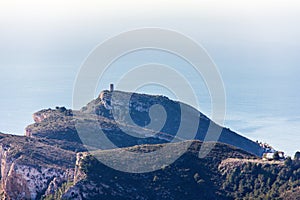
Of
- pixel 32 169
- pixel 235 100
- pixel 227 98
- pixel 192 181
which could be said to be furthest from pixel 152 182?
pixel 227 98

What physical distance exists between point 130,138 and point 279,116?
219 feet

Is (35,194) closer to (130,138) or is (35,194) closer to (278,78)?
(130,138)

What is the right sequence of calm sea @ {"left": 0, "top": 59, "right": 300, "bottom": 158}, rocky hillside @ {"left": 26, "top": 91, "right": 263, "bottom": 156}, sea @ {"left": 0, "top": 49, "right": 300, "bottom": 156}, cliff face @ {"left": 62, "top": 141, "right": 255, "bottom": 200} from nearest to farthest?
cliff face @ {"left": 62, "top": 141, "right": 255, "bottom": 200}, rocky hillside @ {"left": 26, "top": 91, "right": 263, "bottom": 156}, calm sea @ {"left": 0, "top": 59, "right": 300, "bottom": 158}, sea @ {"left": 0, "top": 49, "right": 300, "bottom": 156}

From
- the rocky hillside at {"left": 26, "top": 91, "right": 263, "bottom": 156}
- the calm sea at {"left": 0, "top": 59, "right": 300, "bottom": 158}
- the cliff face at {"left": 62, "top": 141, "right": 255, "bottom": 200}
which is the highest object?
the calm sea at {"left": 0, "top": 59, "right": 300, "bottom": 158}

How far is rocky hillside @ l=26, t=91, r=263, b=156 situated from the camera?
247 feet

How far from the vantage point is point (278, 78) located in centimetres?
19612

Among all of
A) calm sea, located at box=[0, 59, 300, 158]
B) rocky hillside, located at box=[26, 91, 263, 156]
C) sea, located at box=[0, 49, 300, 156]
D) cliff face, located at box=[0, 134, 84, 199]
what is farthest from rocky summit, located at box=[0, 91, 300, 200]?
calm sea, located at box=[0, 59, 300, 158]

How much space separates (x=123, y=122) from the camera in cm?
8319

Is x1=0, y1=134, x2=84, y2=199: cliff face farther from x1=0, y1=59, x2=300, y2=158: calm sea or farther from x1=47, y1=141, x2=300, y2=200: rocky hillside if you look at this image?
x1=0, y1=59, x2=300, y2=158: calm sea

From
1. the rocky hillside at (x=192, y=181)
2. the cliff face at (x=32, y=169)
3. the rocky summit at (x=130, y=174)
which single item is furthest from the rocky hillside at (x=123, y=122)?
the rocky hillside at (x=192, y=181)

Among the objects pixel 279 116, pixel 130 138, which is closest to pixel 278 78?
pixel 279 116

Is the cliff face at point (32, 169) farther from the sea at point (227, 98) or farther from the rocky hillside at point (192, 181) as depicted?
the sea at point (227, 98)

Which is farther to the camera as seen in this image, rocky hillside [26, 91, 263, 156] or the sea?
the sea

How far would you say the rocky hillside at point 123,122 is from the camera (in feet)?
247
